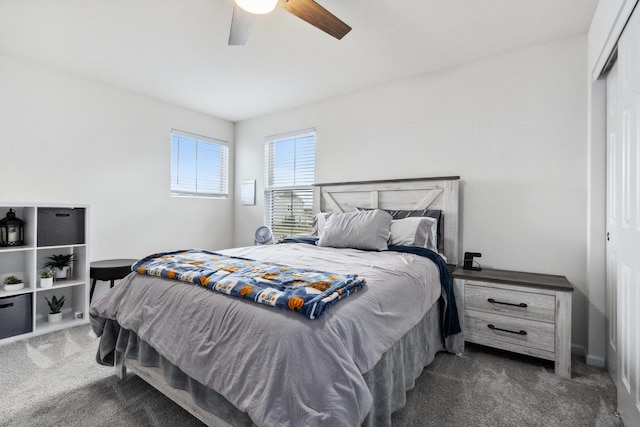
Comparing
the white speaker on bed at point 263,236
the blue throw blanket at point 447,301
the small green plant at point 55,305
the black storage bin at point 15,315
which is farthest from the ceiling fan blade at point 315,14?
the small green plant at point 55,305

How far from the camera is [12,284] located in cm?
270

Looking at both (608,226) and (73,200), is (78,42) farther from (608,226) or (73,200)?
(608,226)

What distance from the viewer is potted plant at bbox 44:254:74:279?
9.73ft

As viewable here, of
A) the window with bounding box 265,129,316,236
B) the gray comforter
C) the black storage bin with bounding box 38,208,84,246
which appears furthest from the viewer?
the window with bounding box 265,129,316,236

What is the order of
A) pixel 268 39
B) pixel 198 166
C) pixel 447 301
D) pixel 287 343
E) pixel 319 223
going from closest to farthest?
pixel 287 343 < pixel 447 301 < pixel 268 39 < pixel 319 223 < pixel 198 166

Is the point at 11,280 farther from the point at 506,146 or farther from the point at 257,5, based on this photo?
the point at 506,146

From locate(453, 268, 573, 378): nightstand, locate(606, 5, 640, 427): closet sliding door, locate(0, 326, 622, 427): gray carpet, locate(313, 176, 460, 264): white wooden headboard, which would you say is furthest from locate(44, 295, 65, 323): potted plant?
locate(606, 5, 640, 427): closet sliding door

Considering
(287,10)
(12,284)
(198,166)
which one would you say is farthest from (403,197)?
(12,284)

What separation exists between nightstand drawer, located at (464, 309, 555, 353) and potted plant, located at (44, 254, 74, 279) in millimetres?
3589

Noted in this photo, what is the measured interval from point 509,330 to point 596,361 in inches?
24.9

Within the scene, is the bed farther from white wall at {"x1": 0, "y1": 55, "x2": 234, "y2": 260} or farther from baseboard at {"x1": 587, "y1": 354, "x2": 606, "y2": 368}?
white wall at {"x1": 0, "y1": 55, "x2": 234, "y2": 260}

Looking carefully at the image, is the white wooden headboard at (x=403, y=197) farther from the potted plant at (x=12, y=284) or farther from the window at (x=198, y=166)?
the potted plant at (x=12, y=284)

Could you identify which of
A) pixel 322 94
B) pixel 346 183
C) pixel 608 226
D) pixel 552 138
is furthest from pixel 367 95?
pixel 608 226

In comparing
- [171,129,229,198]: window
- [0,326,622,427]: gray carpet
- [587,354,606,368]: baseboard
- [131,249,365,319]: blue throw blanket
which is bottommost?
[0,326,622,427]: gray carpet
